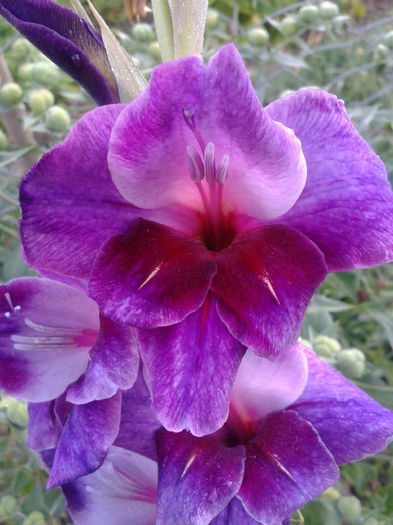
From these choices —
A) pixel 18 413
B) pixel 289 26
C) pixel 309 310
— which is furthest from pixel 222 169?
pixel 289 26

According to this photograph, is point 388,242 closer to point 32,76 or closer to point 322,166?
point 322,166

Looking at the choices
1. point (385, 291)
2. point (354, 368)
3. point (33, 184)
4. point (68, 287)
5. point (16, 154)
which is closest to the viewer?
point (33, 184)

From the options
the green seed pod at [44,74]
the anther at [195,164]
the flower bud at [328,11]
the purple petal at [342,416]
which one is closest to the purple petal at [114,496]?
the purple petal at [342,416]

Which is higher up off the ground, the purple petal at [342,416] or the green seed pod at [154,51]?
the purple petal at [342,416]

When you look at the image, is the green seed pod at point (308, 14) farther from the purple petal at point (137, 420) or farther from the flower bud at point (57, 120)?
the purple petal at point (137, 420)

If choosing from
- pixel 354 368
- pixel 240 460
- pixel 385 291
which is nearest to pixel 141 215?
pixel 240 460
